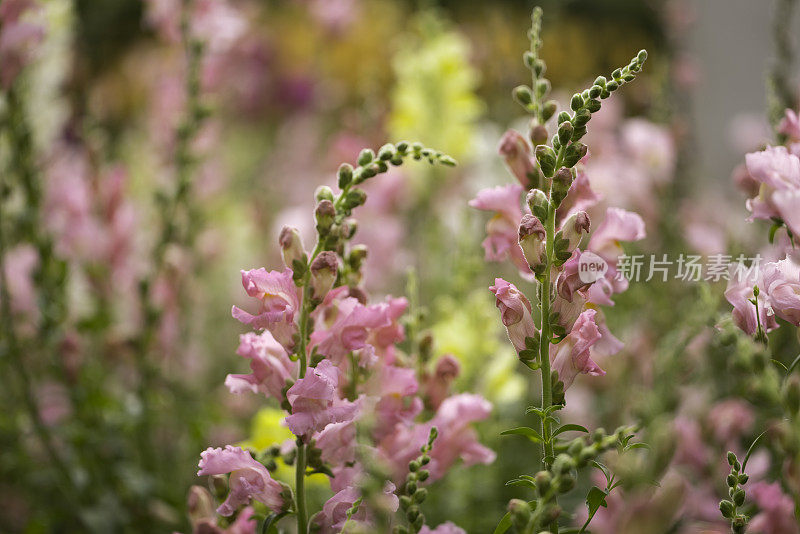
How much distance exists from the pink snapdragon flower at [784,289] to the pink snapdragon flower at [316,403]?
0.80ft

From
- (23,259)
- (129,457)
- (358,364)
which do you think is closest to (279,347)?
(358,364)

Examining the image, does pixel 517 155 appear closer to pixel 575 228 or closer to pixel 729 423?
pixel 575 228

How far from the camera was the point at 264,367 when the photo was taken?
1.46ft

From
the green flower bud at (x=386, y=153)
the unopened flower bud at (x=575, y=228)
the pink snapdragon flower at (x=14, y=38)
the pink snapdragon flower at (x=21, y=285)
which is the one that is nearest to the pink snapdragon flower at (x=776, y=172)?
the unopened flower bud at (x=575, y=228)

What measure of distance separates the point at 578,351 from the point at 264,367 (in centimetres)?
18

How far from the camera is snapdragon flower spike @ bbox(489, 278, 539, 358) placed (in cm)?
44

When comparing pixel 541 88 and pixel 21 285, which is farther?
pixel 21 285

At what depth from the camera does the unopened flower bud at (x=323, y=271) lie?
43 cm

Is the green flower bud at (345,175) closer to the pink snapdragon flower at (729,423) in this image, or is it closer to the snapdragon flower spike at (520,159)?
the snapdragon flower spike at (520,159)

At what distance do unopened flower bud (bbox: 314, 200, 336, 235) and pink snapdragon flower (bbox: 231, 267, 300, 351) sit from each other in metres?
0.03

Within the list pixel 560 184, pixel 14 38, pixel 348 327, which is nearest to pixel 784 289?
pixel 560 184

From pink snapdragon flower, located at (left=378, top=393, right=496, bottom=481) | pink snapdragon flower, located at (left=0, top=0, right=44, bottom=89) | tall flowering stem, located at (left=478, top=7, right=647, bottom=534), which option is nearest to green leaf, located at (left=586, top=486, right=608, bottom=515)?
tall flowering stem, located at (left=478, top=7, right=647, bottom=534)

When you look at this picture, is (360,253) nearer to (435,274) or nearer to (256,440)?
(256,440)

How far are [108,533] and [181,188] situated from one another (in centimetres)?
35
